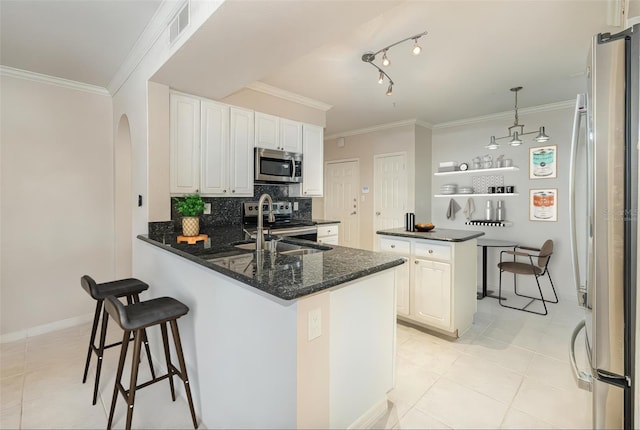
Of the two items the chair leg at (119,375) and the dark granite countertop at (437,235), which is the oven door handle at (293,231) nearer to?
the dark granite countertop at (437,235)

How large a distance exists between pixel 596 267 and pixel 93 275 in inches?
171

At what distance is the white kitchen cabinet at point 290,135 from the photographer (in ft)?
12.2

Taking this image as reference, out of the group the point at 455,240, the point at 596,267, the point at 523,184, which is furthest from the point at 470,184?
the point at 596,267

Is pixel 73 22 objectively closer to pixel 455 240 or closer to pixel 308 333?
pixel 308 333

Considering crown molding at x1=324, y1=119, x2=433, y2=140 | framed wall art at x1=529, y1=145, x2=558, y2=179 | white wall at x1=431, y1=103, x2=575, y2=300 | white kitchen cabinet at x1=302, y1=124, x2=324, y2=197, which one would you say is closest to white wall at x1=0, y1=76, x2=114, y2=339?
white kitchen cabinet at x1=302, y1=124, x2=324, y2=197

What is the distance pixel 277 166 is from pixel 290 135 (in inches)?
19.5

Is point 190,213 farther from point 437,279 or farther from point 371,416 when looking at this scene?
point 437,279

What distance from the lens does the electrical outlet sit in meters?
1.23

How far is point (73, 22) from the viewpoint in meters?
2.17

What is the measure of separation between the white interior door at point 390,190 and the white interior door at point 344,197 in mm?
479

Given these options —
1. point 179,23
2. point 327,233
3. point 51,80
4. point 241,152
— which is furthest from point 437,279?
point 51,80

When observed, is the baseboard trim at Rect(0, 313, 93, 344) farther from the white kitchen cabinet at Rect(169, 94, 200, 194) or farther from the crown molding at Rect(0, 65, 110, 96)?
the crown molding at Rect(0, 65, 110, 96)

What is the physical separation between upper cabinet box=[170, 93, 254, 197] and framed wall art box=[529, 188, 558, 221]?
3.96 metres

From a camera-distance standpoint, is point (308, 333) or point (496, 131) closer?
point (308, 333)
